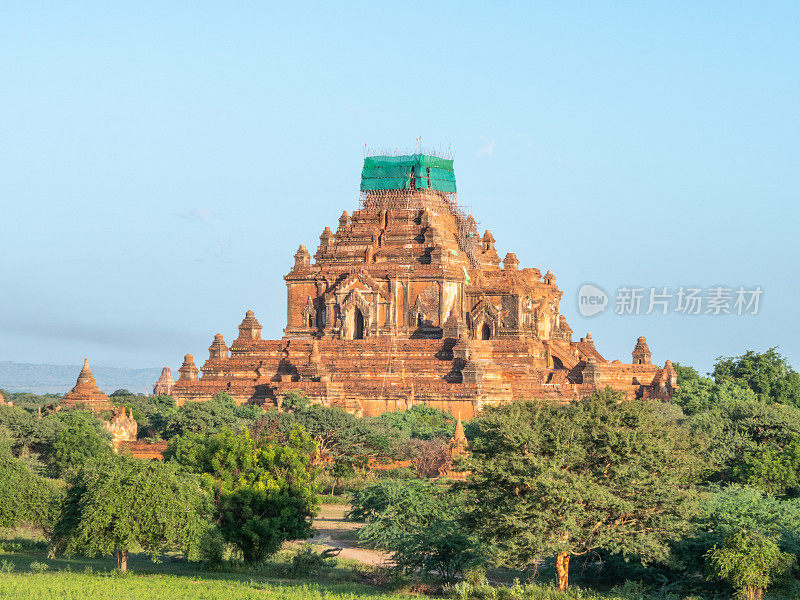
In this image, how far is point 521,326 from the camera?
8256 centimetres

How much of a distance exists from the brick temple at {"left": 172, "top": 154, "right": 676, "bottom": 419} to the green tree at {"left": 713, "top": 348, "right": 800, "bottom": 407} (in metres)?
11.5

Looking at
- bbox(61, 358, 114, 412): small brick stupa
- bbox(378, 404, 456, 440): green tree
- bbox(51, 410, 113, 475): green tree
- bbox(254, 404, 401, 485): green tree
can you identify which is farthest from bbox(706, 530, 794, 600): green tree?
bbox(61, 358, 114, 412): small brick stupa

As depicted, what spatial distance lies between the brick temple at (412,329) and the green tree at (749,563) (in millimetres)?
36528

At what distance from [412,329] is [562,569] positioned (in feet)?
146

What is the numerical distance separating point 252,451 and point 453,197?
48282 mm

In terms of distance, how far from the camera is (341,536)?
48.3m

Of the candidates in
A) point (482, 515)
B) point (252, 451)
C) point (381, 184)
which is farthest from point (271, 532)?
point (381, 184)

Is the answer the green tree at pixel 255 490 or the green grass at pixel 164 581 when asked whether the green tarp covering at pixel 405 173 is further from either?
the green grass at pixel 164 581

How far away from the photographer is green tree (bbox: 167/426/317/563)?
41.7m

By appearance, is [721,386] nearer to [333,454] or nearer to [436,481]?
[333,454]

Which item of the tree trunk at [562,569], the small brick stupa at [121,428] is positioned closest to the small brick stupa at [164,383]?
the small brick stupa at [121,428]

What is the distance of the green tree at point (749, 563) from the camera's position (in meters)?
36.2

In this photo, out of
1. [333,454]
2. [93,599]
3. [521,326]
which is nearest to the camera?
[93,599]

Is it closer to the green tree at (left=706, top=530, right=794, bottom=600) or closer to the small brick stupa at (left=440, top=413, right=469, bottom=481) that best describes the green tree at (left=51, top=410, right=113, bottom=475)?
the small brick stupa at (left=440, top=413, right=469, bottom=481)
